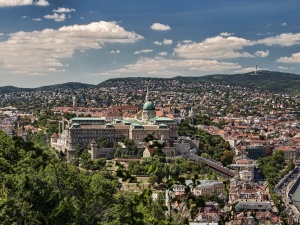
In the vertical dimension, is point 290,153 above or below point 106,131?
below

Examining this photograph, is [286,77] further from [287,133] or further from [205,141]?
[205,141]

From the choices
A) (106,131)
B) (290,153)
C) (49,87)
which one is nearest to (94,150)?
(106,131)

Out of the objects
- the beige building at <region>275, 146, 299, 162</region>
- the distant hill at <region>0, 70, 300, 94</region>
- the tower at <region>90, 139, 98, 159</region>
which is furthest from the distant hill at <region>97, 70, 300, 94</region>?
the tower at <region>90, 139, 98, 159</region>

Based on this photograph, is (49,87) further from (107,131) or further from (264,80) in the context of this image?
(107,131)

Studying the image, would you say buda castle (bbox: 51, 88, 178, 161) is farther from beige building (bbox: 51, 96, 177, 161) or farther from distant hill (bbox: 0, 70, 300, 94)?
distant hill (bbox: 0, 70, 300, 94)

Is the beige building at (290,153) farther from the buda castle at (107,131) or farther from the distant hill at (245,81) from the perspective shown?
the distant hill at (245,81)

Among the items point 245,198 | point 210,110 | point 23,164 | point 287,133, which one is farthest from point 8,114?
point 23,164

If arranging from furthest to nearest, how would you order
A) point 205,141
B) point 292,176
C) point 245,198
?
1. point 205,141
2. point 292,176
3. point 245,198

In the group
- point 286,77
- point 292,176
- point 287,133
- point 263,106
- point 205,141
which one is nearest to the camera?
point 292,176
